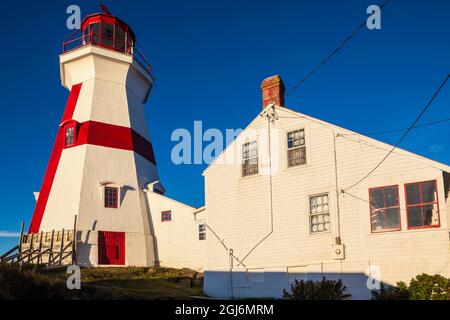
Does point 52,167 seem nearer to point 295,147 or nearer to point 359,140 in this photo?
point 295,147

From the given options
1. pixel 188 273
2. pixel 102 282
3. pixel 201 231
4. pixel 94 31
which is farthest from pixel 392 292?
pixel 94 31

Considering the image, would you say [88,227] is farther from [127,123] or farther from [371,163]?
[371,163]

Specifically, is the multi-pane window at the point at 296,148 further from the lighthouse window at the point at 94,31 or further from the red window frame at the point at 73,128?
the lighthouse window at the point at 94,31

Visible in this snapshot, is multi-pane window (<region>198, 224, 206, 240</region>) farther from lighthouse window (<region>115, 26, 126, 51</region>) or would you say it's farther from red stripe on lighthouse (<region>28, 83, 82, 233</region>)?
lighthouse window (<region>115, 26, 126, 51</region>)

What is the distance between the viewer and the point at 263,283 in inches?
872

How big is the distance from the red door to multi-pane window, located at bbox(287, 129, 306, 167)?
15.1 meters

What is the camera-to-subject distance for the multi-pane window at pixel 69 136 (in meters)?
35.2

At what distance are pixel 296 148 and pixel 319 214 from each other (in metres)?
3.15

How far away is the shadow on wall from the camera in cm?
1955

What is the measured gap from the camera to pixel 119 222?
33.7 metres

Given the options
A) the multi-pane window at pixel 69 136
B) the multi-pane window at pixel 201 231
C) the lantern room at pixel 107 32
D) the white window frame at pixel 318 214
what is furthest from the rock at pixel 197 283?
the lantern room at pixel 107 32

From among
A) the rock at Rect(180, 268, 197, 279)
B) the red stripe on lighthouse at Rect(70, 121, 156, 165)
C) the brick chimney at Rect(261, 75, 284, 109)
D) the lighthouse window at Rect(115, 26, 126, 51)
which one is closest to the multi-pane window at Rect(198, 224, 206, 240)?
the rock at Rect(180, 268, 197, 279)

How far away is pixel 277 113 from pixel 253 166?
8.72 feet
